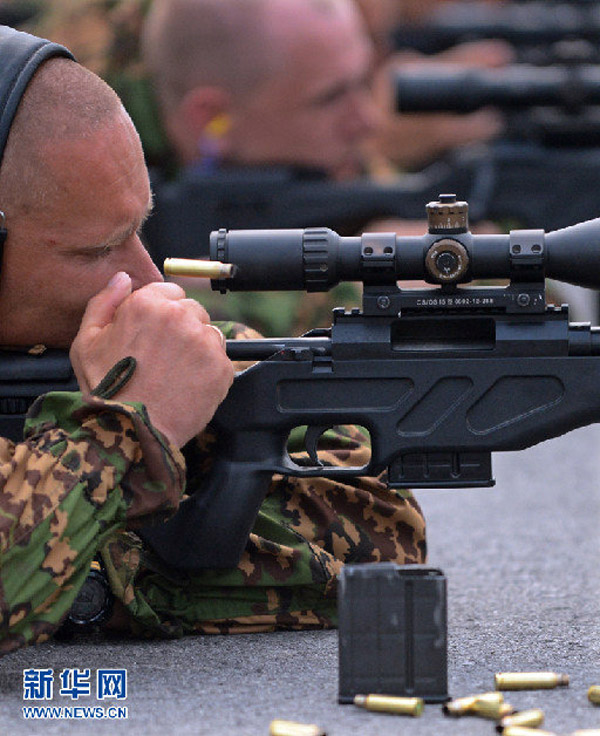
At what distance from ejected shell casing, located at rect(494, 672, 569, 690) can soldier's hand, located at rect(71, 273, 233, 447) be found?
0.67 m

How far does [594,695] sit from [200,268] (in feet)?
3.32

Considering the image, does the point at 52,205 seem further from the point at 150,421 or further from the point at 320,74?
the point at 320,74

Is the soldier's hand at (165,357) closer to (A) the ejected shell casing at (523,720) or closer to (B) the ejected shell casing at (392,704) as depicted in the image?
(B) the ejected shell casing at (392,704)

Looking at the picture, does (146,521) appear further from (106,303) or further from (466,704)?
(466,704)

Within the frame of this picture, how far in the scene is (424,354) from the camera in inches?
132

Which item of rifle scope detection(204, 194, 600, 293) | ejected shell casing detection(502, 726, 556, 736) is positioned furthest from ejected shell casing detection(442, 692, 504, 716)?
rifle scope detection(204, 194, 600, 293)

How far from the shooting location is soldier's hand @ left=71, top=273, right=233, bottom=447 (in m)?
3.22

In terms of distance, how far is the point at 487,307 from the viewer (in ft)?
10.9

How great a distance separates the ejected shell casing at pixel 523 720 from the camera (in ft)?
9.55

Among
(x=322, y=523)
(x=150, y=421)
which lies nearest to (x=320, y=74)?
(x=322, y=523)

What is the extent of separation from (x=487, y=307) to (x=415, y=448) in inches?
11.3

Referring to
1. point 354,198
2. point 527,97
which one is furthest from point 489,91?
point 354,198

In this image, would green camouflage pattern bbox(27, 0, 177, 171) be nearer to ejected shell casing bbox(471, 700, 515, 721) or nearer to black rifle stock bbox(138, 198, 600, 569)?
black rifle stock bbox(138, 198, 600, 569)

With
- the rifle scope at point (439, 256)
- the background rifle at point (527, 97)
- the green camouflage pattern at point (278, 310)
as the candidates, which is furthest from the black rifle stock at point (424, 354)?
the background rifle at point (527, 97)
